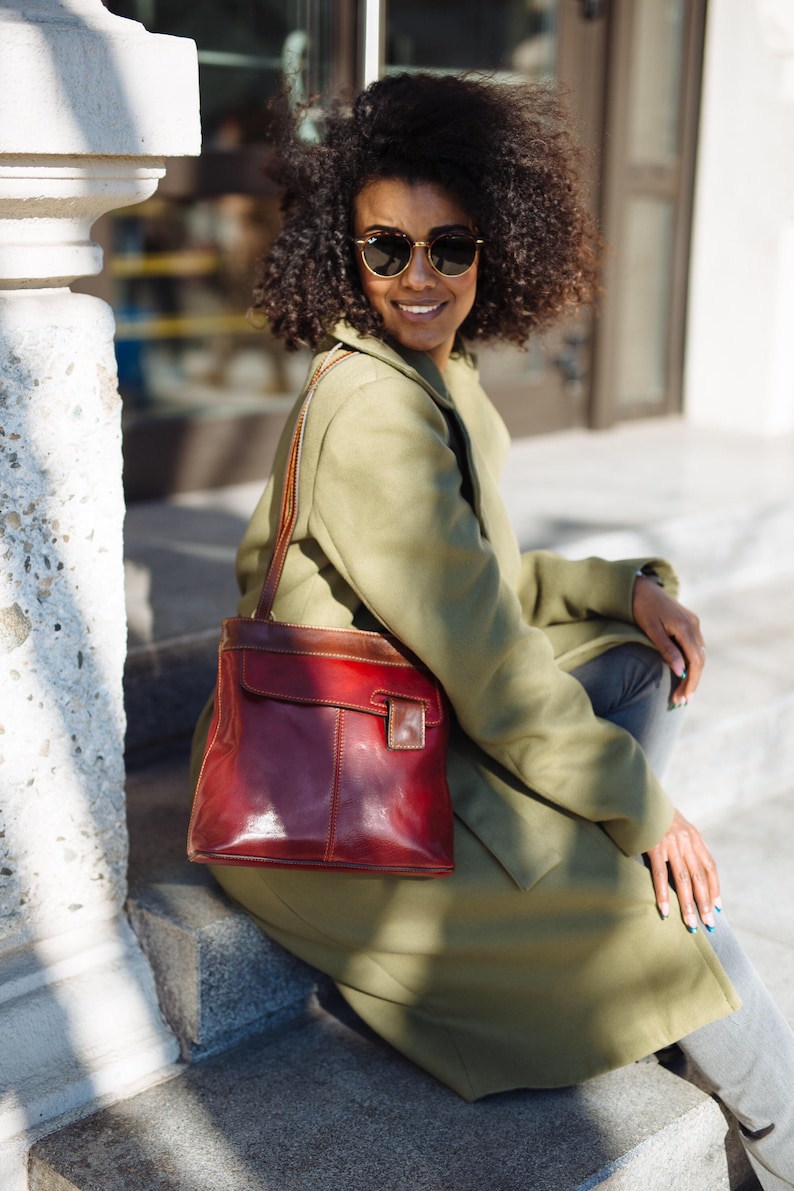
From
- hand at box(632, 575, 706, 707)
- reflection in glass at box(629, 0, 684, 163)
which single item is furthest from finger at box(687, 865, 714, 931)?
reflection in glass at box(629, 0, 684, 163)

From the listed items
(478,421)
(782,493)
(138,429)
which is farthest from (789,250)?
(478,421)

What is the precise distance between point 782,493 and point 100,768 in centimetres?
324

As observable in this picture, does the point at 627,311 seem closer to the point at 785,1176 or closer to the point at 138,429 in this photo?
the point at 138,429

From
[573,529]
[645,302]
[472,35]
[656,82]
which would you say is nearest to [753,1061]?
[573,529]

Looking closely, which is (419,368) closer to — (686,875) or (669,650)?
(669,650)

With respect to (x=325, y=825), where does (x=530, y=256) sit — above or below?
above

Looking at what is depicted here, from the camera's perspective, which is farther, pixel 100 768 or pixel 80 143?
pixel 100 768

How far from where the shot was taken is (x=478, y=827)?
1.85 meters

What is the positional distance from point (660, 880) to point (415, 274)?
1.00 meters

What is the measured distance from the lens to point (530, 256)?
7.08 ft

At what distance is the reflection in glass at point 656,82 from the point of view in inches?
214

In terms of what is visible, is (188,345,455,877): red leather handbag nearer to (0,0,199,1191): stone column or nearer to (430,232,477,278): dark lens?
(0,0,199,1191): stone column

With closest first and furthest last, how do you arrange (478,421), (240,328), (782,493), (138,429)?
(478,421) → (138,429) → (782,493) → (240,328)

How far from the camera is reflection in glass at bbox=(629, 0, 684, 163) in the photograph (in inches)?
214
